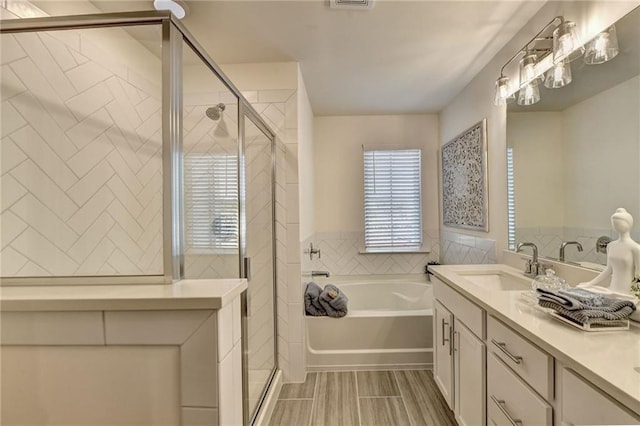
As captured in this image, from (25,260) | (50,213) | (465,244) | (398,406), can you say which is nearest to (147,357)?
(25,260)

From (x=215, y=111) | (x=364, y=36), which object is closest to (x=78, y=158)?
(x=215, y=111)

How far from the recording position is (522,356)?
1.10 metres

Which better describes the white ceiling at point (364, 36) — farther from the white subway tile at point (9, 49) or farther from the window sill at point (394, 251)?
the window sill at point (394, 251)

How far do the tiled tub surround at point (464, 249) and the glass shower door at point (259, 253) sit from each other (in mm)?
1678

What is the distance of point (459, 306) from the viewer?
5.53 feet

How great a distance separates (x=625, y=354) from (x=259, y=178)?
2.03m

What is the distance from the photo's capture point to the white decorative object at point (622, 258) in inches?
46.0

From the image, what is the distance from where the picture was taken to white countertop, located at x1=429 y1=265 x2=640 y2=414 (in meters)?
0.72

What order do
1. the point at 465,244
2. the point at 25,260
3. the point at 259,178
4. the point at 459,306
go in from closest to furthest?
the point at 25,260 < the point at 459,306 < the point at 259,178 < the point at 465,244

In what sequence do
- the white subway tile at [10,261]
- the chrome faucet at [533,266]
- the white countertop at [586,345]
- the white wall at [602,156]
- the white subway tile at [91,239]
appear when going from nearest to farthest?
the white countertop at [586,345]
the white subway tile at [10,261]
the white wall at [602,156]
the white subway tile at [91,239]
the chrome faucet at [533,266]

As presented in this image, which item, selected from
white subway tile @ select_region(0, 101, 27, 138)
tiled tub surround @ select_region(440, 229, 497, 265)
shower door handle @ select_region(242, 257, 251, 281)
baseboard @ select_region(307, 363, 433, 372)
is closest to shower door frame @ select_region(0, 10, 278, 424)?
white subway tile @ select_region(0, 101, 27, 138)

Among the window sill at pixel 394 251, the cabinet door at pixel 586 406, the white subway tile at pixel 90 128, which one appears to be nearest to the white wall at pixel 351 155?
the window sill at pixel 394 251

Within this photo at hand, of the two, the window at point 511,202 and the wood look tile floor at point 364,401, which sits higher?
the window at point 511,202

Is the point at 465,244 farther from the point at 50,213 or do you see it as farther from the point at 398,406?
the point at 50,213
